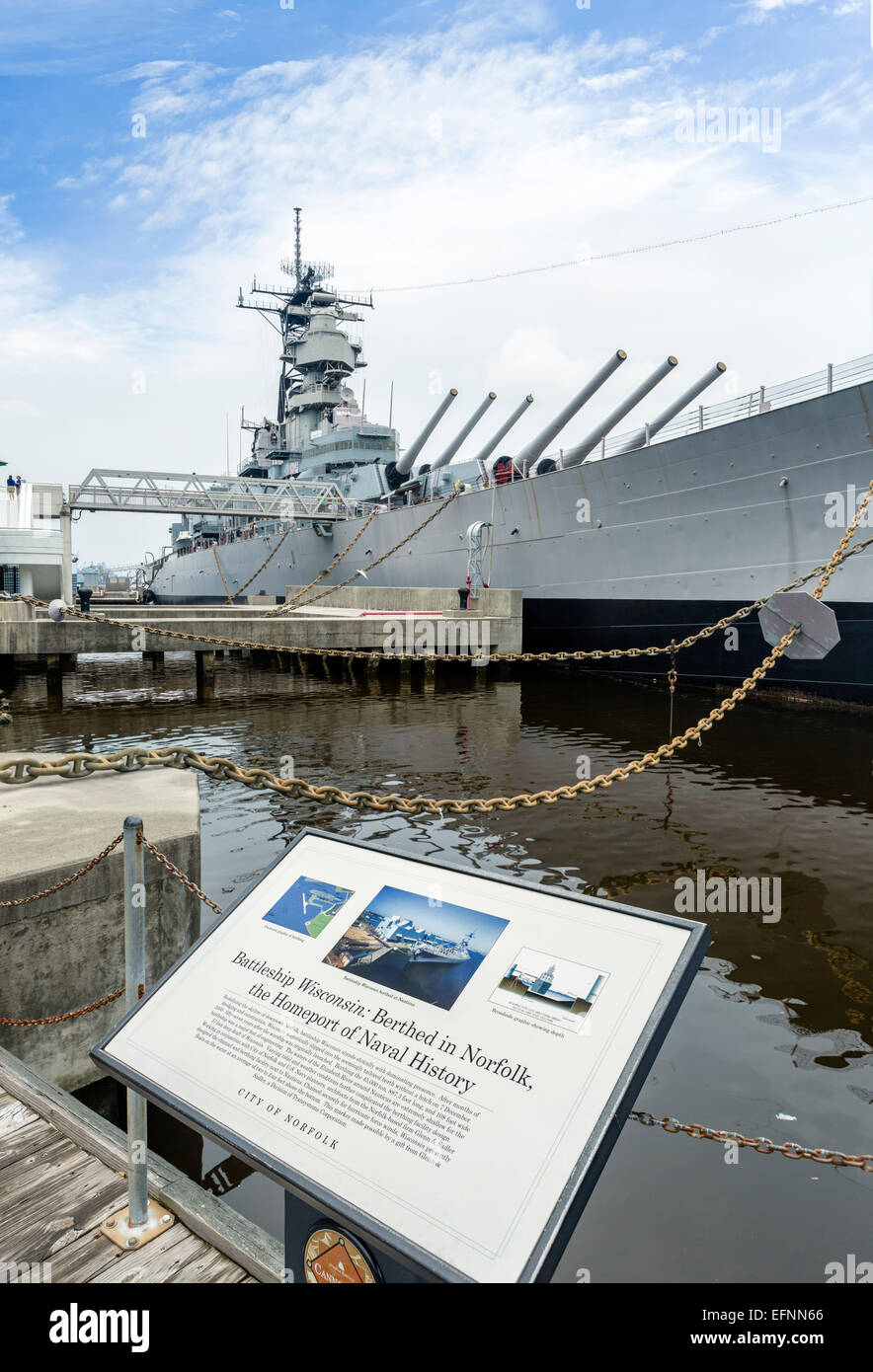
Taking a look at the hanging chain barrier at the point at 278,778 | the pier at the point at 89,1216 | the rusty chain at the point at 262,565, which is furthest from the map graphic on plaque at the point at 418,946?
the rusty chain at the point at 262,565

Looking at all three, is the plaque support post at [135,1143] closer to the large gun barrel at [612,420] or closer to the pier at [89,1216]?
the pier at [89,1216]

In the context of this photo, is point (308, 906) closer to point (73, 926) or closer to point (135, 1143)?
point (135, 1143)

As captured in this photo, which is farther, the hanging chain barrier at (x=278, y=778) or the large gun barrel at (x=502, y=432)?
the large gun barrel at (x=502, y=432)

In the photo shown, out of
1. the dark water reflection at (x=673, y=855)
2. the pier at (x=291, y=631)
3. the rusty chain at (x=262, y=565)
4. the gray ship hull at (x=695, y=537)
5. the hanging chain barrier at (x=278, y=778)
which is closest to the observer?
the dark water reflection at (x=673, y=855)

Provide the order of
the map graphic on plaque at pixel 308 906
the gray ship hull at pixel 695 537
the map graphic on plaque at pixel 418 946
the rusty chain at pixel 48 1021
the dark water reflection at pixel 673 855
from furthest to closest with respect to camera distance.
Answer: the gray ship hull at pixel 695 537 < the rusty chain at pixel 48 1021 < the dark water reflection at pixel 673 855 < the map graphic on plaque at pixel 308 906 < the map graphic on plaque at pixel 418 946

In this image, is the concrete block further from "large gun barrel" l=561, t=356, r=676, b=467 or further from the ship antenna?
the ship antenna

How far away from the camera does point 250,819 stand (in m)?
7.93

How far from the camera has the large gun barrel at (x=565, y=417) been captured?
1816 cm

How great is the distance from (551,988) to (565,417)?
65.4 feet

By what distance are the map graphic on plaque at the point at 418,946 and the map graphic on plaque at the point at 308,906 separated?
103 millimetres

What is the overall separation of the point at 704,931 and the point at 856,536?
1347cm
